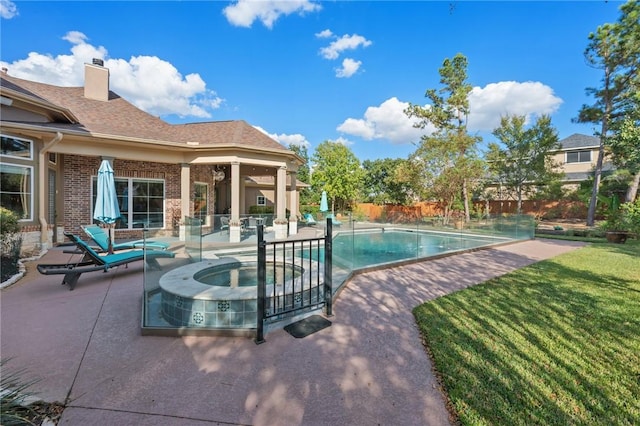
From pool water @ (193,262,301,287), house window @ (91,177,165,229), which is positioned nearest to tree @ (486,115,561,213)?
pool water @ (193,262,301,287)

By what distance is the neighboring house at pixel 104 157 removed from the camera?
773 cm

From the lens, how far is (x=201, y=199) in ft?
44.1

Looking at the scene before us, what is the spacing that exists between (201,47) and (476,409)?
1639cm


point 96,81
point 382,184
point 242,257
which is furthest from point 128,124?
point 382,184

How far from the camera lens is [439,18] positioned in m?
10.1

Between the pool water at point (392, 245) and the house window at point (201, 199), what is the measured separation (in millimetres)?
8607

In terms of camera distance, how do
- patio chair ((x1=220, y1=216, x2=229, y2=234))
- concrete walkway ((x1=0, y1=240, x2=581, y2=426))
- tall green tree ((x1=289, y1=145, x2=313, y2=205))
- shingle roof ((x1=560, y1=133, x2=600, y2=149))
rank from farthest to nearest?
1. tall green tree ((x1=289, y1=145, x2=313, y2=205))
2. shingle roof ((x1=560, y1=133, x2=600, y2=149))
3. patio chair ((x1=220, y1=216, x2=229, y2=234))
4. concrete walkway ((x1=0, y1=240, x2=581, y2=426))

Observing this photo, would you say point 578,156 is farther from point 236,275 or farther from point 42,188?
point 42,188

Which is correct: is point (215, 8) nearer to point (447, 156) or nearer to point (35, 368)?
point (35, 368)

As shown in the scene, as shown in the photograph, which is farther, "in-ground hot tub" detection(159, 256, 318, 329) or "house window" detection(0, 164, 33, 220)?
"house window" detection(0, 164, 33, 220)

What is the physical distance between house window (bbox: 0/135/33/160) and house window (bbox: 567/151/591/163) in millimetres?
37304

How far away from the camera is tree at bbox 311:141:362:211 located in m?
26.2

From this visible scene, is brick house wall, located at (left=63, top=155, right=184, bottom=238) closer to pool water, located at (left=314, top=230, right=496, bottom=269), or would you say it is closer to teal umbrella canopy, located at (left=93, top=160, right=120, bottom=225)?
teal umbrella canopy, located at (left=93, top=160, right=120, bottom=225)

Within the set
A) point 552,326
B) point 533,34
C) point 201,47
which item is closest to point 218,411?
point 552,326
